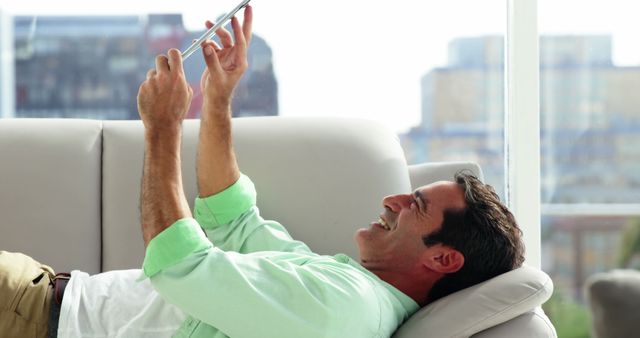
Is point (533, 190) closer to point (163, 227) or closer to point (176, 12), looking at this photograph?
point (176, 12)

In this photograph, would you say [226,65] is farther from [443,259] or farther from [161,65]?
[443,259]

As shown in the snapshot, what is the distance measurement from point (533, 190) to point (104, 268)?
1525 mm

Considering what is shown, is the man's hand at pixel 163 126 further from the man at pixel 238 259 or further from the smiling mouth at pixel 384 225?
the smiling mouth at pixel 384 225

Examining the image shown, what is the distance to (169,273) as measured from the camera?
1705mm

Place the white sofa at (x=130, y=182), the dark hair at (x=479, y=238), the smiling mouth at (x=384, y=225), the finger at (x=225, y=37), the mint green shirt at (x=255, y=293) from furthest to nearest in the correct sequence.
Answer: the white sofa at (x=130, y=182) < the finger at (x=225, y=37) < the smiling mouth at (x=384, y=225) < the dark hair at (x=479, y=238) < the mint green shirt at (x=255, y=293)

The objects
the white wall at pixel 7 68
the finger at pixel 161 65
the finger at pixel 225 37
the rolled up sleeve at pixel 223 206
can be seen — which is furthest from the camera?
the white wall at pixel 7 68

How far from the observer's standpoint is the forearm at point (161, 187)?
68.8 inches

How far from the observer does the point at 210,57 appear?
6.59ft

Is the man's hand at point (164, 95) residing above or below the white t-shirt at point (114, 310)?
above

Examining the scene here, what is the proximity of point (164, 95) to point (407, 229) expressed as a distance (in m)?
0.57

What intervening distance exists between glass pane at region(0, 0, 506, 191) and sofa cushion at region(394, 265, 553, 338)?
5.21 feet

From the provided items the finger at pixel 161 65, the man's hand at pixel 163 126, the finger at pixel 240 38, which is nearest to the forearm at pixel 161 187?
the man's hand at pixel 163 126

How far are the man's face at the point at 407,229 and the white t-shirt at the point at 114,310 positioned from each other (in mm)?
415

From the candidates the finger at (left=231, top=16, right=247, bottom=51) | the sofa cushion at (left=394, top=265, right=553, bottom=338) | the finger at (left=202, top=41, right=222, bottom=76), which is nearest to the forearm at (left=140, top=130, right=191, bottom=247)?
the finger at (left=202, top=41, right=222, bottom=76)
